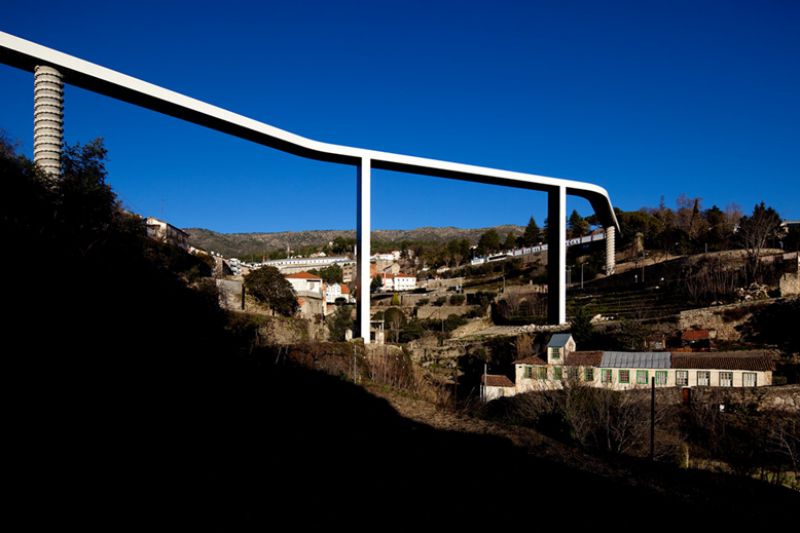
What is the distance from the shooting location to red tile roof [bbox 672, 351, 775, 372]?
1599 cm

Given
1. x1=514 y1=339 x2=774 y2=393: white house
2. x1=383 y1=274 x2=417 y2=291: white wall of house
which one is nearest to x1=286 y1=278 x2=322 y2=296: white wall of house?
x1=514 y1=339 x2=774 y2=393: white house

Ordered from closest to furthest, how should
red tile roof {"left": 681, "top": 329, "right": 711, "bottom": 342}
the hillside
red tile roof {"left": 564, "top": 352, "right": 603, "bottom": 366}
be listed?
1. red tile roof {"left": 564, "top": 352, "right": 603, "bottom": 366}
2. red tile roof {"left": 681, "top": 329, "right": 711, "bottom": 342}
3. the hillside

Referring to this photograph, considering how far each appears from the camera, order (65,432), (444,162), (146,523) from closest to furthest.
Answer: (146,523), (65,432), (444,162)

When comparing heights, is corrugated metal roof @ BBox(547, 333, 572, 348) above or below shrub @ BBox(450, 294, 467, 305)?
below

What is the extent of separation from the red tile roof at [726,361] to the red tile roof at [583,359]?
2.44 m

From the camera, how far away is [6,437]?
2.59m

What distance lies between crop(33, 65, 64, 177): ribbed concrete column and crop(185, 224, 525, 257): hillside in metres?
69.6

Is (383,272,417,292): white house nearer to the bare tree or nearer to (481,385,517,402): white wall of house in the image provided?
the bare tree

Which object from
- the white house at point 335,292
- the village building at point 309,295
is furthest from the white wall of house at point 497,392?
the white house at point 335,292

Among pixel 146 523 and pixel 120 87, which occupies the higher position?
pixel 120 87

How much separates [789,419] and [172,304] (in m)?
15.6

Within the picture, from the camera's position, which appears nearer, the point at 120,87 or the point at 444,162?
the point at 120,87

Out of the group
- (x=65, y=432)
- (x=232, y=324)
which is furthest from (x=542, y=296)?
(x=65, y=432)

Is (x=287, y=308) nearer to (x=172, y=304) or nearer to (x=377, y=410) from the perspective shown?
(x=172, y=304)
